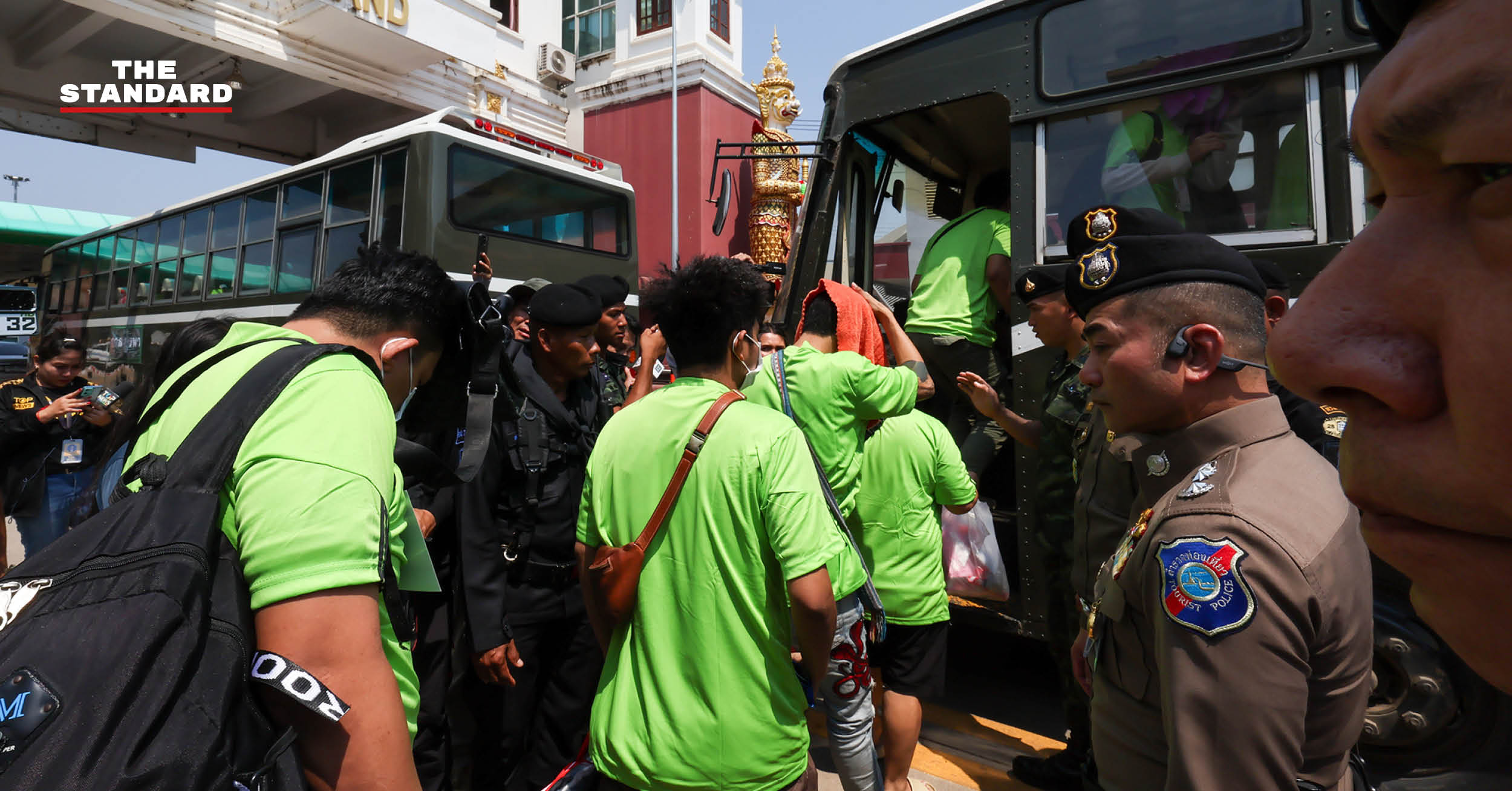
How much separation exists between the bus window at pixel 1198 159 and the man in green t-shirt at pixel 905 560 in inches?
43.2

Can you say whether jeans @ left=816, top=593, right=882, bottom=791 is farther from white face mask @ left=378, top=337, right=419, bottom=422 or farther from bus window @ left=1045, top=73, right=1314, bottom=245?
bus window @ left=1045, top=73, right=1314, bottom=245

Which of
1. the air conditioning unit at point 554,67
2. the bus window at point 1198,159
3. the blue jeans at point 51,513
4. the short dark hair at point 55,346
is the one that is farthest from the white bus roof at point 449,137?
the air conditioning unit at point 554,67

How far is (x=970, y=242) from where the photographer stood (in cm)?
393

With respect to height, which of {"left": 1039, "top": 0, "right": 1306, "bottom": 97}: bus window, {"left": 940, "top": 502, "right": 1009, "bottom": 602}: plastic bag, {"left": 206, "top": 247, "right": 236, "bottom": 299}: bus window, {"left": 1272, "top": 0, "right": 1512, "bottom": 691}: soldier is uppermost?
{"left": 206, "top": 247, "right": 236, "bottom": 299}: bus window

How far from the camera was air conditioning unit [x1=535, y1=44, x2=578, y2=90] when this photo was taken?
14.4m

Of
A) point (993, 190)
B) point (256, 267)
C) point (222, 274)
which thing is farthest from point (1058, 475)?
point (222, 274)

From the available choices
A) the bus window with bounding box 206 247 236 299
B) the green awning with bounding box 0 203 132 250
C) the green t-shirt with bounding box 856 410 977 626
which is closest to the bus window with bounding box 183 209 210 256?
the bus window with bounding box 206 247 236 299

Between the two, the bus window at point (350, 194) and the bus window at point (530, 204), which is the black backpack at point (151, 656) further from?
the bus window at point (350, 194)

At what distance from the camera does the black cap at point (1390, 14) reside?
Result: 19.5 inches

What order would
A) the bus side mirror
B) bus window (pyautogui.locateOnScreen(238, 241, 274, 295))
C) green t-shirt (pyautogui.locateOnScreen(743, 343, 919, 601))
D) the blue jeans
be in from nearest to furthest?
green t-shirt (pyautogui.locateOnScreen(743, 343, 919, 601))
the bus side mirror
the blue jeans
bus window (pyautogui.locateOnScreen(238, 241, 274, 295))

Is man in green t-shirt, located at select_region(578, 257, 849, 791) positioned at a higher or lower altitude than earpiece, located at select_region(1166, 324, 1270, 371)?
lower

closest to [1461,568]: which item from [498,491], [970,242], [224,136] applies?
[498,491]

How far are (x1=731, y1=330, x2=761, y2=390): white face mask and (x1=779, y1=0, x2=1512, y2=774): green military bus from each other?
1.18 meters

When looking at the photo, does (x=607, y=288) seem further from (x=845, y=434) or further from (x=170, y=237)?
(x=170, y=237)
